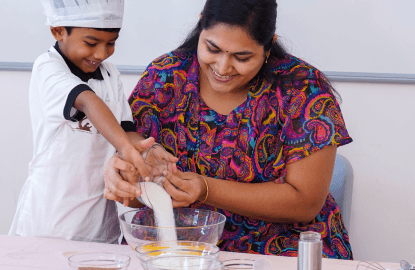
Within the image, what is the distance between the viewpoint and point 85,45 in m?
1.34

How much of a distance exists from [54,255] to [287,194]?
0.66 m

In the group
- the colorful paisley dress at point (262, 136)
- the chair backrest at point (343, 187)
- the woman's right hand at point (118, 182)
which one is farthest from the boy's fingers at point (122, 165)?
the chair backrest at point (343, 187)

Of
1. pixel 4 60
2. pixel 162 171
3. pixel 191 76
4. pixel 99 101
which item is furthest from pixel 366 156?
pixel 4 60

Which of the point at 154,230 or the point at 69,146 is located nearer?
the point at 154,230

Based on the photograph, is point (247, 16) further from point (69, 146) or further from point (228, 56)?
point (69, 146)

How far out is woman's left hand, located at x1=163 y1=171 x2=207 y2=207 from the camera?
1188 millimetres

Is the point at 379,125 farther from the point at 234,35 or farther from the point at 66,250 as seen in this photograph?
the point at 66,250

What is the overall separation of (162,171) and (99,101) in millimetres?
245

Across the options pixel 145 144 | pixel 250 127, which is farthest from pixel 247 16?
pixel 145 144

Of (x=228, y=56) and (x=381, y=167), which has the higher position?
(x=228, y=56)

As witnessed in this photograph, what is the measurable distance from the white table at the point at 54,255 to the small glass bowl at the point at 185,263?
0.70 ft

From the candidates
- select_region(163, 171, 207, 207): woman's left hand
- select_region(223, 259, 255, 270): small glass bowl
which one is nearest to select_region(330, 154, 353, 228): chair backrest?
select_region(163, 171, 207, 207): woman's left hand

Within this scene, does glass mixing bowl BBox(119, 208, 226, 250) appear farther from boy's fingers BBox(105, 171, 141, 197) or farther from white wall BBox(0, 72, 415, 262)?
white wall BBox(0, 72, 415, 262)

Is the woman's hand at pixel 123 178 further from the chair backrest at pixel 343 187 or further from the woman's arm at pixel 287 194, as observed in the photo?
the chair backrest at pixel 343 187
